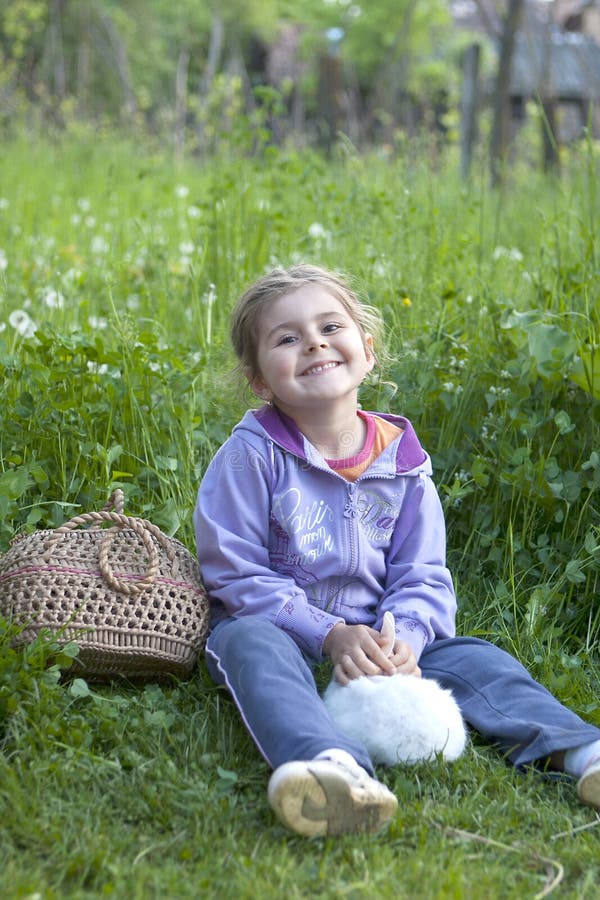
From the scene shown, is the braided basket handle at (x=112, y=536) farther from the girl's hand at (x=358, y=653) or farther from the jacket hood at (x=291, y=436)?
the girl's hand at (x=358, y=653)

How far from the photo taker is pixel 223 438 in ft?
11.1

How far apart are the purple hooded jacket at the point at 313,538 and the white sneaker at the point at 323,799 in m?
0.58

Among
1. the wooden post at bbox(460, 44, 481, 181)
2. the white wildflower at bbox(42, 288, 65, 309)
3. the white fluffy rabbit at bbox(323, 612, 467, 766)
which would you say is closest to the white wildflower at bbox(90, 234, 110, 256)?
the white wildflower at bbox(42, 288, 65, 309)

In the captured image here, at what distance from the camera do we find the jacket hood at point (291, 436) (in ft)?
8.56

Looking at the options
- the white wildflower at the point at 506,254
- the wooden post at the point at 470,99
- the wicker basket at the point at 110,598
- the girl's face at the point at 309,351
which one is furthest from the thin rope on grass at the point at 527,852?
the wooden post at the point at 470,99

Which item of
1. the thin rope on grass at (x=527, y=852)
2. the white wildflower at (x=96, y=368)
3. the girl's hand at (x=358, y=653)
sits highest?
the white wildflower at (x=96, y=368)

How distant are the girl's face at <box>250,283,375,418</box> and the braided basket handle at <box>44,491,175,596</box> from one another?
443mm

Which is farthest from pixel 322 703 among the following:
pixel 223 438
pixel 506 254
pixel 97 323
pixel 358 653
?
pixel 506 254

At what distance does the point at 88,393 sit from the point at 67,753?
1.34 metres

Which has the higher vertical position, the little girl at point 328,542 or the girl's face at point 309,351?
the girl's face at point 309,351

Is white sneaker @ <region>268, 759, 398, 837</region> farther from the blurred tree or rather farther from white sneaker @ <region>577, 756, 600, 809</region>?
the blurred tree

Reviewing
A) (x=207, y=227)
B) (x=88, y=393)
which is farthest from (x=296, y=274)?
(x=207, y=227)

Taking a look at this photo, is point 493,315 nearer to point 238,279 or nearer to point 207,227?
point 238,279

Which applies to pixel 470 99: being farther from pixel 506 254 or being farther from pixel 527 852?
pixel 527 852
